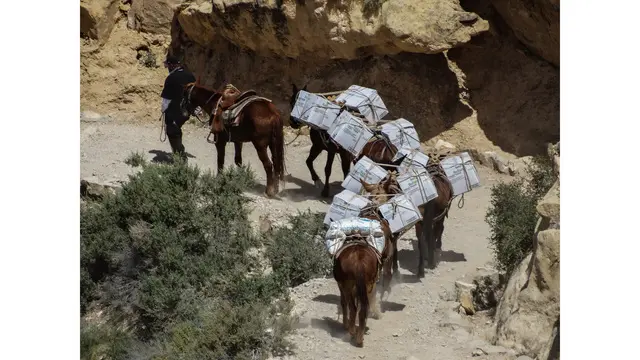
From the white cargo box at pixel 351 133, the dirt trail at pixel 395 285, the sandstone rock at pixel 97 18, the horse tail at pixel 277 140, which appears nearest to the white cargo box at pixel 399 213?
the dirt trail at pixel 395 285

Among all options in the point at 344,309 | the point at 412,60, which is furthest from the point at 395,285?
the point at 412,60

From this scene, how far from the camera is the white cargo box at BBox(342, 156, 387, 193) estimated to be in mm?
18159

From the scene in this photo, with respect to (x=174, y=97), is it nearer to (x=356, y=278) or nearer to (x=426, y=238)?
(x=426, y=238)

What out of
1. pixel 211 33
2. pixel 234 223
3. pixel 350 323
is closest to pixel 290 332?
pixel 350 323

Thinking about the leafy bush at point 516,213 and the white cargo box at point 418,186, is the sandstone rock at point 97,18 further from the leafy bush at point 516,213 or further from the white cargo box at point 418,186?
the white cargo box at point 418,186

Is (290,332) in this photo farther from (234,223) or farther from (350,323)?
(234,223)

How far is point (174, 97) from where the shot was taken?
2242cm

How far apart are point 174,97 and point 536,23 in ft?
23.7

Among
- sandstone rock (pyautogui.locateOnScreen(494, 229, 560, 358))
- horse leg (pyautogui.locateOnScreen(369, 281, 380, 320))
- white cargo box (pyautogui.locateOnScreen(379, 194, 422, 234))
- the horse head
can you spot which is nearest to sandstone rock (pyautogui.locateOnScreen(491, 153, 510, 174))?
the horse head

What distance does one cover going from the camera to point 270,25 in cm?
2553

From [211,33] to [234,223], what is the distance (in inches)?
310

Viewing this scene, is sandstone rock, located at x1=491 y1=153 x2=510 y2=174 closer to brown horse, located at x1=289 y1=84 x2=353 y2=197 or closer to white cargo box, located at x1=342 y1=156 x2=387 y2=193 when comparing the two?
brown horse, located at x1=289 y1=84 x2=353 y2=197

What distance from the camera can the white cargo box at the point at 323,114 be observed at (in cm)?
2041

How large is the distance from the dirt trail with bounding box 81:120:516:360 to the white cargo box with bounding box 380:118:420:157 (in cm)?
151
